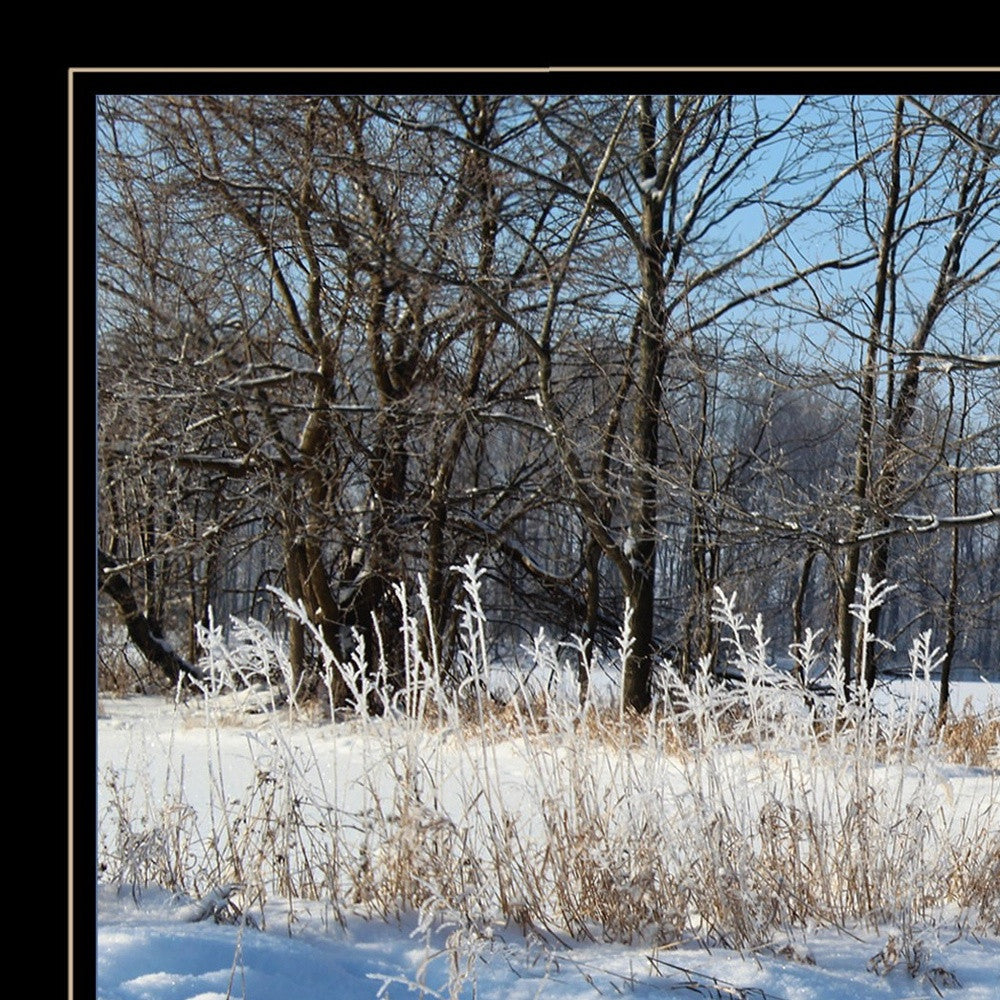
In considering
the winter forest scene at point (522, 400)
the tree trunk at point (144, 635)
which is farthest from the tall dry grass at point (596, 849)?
the tree trunk at point (144, 635)

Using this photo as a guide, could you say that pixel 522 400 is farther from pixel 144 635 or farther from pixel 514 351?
pixel 144 635

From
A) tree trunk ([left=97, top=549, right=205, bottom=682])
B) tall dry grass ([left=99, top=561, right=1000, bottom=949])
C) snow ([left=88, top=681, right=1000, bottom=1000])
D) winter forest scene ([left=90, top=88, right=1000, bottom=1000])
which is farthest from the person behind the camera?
tree trunk ([left=97, top=549, right=205, bottom=682])

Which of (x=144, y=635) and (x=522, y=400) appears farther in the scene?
(x=144, y=635)

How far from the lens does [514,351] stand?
4.87 m

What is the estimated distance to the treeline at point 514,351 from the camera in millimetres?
4066

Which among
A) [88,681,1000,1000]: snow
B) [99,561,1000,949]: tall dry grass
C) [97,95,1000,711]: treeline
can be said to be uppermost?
[97,95,1000,711]: treeline

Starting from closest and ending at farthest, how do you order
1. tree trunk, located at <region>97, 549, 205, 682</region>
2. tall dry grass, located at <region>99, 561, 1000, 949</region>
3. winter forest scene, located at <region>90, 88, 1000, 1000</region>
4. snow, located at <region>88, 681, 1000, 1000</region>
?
snow, located at <region>88, 681, 1000, 1000</region> → tall dry grass, located at <region>99, 561, 1000, 949</region> → winter forest scene, located at <region>90, 88, 1000, 1000</region> → tree trunk, located at <region>97, 549, 205, 682</region>

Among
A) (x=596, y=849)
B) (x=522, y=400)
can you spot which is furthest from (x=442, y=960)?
(x=522, y=400)

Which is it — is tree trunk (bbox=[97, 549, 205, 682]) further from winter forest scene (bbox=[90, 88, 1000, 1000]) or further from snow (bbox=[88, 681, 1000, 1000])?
snow (bbox=[88, 681, 1000, 1000])

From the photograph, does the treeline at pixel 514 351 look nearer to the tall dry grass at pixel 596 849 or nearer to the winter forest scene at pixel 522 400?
the winter forest scene at pixel 522 400

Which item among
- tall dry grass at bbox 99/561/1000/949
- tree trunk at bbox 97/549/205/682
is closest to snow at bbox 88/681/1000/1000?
tall dry grass at bbox 99/561/1000/949

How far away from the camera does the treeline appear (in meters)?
4.07
